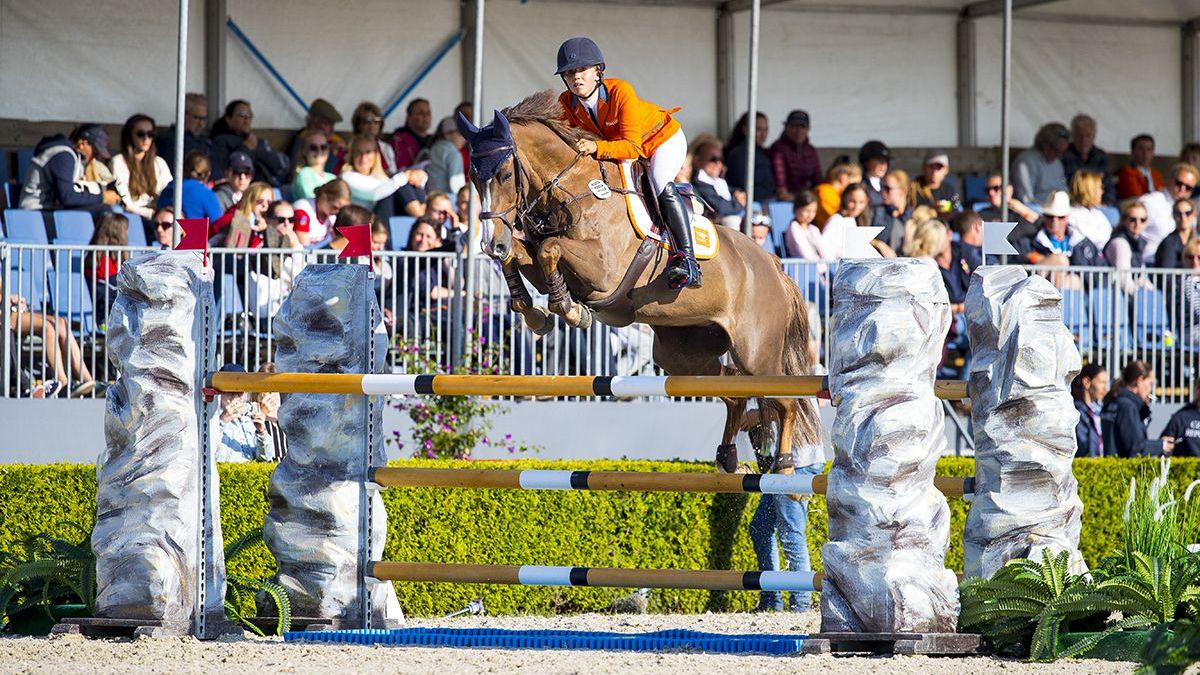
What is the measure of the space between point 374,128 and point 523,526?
16.8 feet

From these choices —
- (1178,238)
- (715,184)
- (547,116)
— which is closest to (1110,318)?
(1178,238)

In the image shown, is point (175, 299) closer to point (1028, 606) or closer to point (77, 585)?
point (77, 585)

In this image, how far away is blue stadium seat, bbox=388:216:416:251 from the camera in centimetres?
1132

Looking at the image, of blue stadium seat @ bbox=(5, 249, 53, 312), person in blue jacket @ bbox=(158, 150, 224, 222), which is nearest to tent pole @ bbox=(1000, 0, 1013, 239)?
person in blue jacket @ bbox=(158, 150, 224, 222)

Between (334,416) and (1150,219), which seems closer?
(334,416)

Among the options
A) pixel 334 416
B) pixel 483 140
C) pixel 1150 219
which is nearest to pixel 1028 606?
pixel 334 416

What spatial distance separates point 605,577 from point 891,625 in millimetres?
953

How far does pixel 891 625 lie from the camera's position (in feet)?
16.6

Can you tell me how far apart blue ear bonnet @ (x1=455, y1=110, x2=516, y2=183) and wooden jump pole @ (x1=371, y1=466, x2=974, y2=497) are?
1523 millimetres

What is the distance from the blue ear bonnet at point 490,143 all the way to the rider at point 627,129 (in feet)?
1.28

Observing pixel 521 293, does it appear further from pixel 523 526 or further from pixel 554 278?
pixel 523 526

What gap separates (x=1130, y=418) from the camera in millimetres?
10719

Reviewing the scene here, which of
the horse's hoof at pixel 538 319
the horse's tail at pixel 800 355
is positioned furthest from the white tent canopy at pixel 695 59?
the horse's hoof at pixel 538 319

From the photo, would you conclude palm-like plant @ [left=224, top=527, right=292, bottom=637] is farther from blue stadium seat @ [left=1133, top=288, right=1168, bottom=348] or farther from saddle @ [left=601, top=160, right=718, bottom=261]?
blue stadium seat @ [left=1133, top=288, right=1168, bottom=348]
